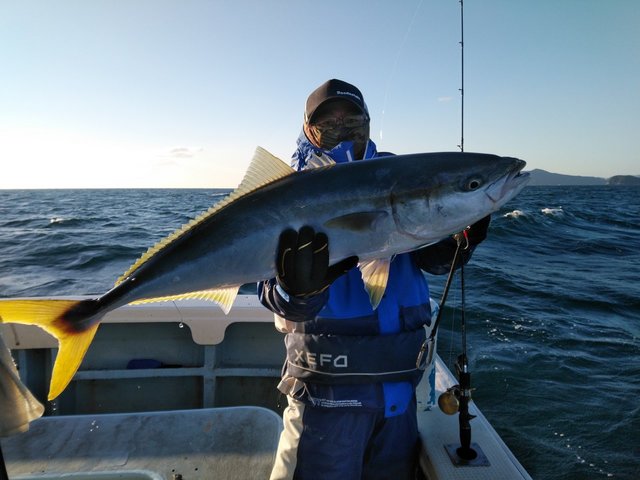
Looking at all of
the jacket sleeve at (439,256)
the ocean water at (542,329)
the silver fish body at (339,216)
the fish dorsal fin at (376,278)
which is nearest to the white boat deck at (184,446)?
the jacket sleeve at (439,256)

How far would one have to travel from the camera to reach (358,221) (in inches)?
102

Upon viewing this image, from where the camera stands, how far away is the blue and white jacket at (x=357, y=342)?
2.98 m

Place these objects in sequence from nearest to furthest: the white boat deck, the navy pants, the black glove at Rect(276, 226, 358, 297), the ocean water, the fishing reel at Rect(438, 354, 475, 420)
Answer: the black glove at Rect(276, 226, 358, 297) → the navy pants → the white boat deck → the fishing reel at Rect(438, 354, 475, 420) → the ocean water

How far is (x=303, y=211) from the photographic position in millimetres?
2588

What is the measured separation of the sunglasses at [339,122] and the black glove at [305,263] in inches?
52.7

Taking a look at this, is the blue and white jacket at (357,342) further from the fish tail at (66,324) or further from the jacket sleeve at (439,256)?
the fish tail at (66,324)

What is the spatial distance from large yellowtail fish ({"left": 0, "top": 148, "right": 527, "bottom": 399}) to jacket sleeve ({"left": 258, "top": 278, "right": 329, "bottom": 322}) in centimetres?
25

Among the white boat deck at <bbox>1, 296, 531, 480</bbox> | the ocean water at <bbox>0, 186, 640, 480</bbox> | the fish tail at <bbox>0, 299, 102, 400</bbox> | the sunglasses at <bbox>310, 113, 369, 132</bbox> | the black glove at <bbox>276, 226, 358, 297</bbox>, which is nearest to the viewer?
the fish tail at <bbox>0, 299, 102, 400</bbox>

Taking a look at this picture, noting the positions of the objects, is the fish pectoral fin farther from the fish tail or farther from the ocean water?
the ocean water

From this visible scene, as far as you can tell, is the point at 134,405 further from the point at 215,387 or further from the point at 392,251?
the point at 392,251

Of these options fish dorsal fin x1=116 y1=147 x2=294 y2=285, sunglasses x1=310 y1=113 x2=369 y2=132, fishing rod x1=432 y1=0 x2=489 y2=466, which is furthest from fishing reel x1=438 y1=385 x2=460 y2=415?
sunglasses x1=310 y1=113 x2=369 y2=132

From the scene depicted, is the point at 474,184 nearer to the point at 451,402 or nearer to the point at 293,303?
the point at 293,303

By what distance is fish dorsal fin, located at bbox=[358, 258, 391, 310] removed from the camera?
2689 mm

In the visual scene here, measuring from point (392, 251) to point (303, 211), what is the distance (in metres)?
0.60
